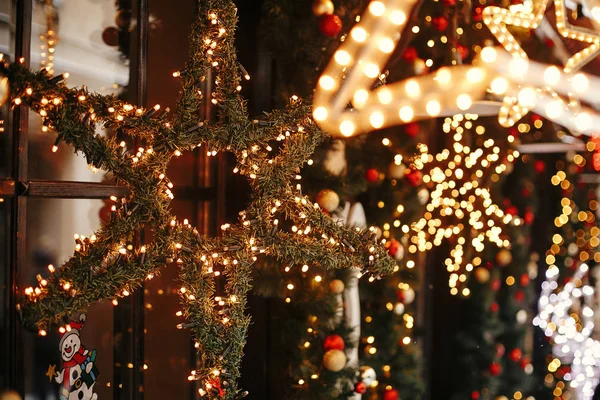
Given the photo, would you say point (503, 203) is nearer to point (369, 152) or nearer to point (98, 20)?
point (369, 152)

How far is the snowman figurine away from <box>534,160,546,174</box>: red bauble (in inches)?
121

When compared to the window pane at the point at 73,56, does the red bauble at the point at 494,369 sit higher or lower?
lower

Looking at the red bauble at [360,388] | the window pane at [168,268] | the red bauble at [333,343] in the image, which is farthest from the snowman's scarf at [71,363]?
the red bauble at [360,388]

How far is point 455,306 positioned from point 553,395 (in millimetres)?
1094

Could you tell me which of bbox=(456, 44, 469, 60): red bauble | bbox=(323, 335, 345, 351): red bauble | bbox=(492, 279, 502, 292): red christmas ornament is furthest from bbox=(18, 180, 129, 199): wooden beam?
bbox=(492, 279, 502, 292): red christmas ornament

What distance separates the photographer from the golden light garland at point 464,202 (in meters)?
3.68

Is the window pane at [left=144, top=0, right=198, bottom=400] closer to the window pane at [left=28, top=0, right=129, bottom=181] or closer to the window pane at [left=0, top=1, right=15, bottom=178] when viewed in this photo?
the window pane at [left=28, top=0, right=129, bottom=181]

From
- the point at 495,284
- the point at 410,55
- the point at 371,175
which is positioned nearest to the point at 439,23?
the point at 410,55

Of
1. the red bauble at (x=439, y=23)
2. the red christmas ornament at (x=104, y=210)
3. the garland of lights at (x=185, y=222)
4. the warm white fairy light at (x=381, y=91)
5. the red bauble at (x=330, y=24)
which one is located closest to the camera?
the garland of lights at (x=185, y=222)

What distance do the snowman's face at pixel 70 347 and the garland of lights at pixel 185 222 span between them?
0.44 metres

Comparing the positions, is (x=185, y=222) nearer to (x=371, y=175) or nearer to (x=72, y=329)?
(x=72, y=329)

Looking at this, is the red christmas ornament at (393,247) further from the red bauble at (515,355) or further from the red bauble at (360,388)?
the red bauble at (515,355)

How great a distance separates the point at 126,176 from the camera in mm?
2016

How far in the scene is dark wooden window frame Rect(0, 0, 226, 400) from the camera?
214 centimetres
